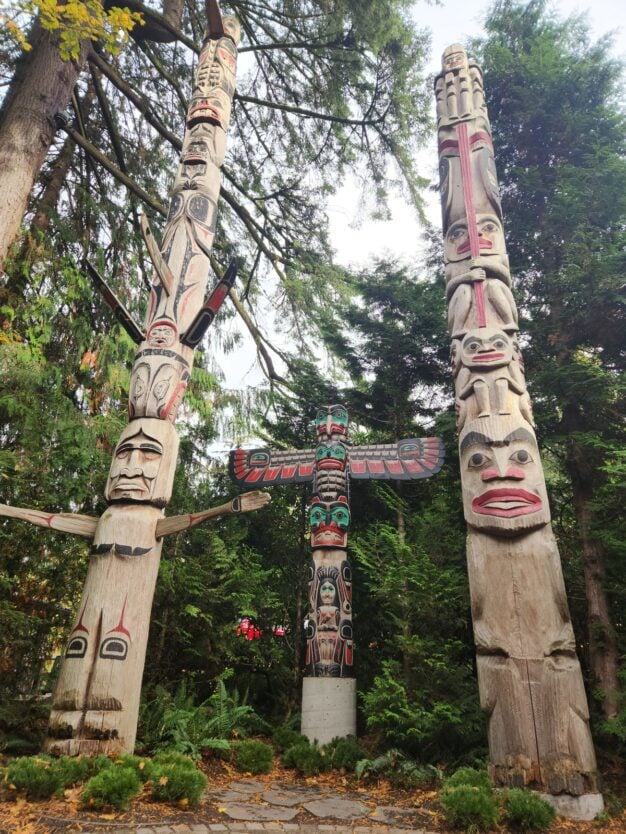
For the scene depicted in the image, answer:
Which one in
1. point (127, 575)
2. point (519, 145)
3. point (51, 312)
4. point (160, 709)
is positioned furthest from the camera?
point (519, 145)

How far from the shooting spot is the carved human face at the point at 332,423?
7609mm

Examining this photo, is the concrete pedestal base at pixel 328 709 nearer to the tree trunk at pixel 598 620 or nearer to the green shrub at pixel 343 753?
the green shrub at pixel 343 753

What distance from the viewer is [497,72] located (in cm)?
886

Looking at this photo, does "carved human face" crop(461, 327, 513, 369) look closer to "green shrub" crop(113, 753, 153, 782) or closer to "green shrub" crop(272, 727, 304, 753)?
"green shrub" crop(113, 753, 153, 782)

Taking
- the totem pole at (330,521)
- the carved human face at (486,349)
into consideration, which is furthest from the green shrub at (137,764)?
the carved human face at (486,349)

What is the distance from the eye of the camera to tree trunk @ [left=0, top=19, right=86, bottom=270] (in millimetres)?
6156

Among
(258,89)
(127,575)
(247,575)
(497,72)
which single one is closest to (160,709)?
→ (127,575)

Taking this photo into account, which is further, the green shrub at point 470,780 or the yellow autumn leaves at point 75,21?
the yellow autumn leaves at point 75,21

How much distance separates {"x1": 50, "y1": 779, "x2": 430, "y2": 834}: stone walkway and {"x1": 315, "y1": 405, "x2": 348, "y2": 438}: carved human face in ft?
13.5

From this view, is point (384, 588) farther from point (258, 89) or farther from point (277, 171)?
point (258, 89)

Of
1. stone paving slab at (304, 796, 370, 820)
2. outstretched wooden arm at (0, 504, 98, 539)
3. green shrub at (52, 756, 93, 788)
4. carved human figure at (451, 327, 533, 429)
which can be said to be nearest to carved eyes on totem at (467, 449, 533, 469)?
carved human figure at (451, 327, 533, 429)

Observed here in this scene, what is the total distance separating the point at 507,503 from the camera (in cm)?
450

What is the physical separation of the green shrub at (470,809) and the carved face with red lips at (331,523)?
3530 mm

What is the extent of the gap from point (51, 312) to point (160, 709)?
4.77m
